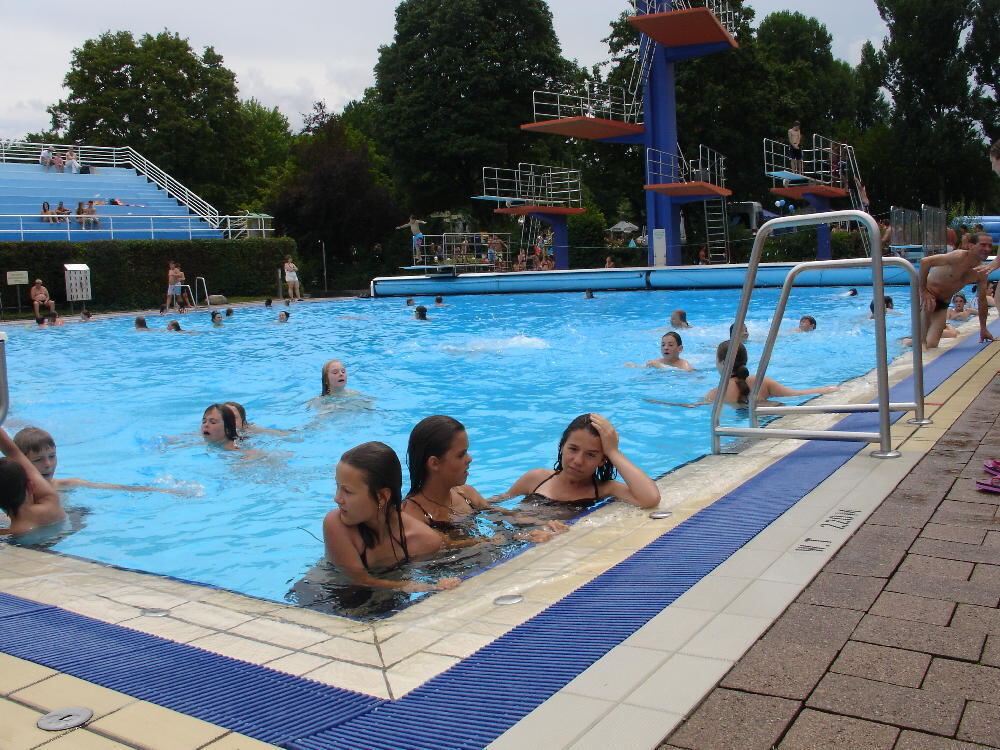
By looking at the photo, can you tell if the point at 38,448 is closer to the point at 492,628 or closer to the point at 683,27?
the point at 492,628

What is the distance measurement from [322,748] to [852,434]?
386cm

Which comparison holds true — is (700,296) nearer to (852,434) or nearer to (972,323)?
(972,323)

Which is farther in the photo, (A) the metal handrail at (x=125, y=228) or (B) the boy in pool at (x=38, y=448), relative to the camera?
(A) the metal handrail at (x=125, y=228)

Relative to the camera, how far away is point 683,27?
1005 inches

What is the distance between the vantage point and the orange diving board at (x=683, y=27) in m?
24.8

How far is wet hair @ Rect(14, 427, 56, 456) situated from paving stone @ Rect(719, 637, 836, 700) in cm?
473

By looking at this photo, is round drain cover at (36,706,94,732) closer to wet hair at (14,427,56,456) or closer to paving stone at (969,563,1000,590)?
paving stone at (969,563,1000,590)

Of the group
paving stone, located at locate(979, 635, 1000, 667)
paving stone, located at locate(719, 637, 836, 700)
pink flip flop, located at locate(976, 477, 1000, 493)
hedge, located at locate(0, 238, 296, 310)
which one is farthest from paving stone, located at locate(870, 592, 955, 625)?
hedge, located at locate(0, 238, 296, 310)

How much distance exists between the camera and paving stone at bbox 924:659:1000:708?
2.13m

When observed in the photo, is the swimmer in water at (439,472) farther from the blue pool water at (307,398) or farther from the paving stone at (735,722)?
the paving stone at (735,722)

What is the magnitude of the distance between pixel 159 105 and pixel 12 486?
44.5 m

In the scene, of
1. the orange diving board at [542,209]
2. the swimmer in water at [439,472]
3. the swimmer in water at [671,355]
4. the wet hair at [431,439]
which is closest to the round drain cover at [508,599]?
the swimmer in water at [439,472]

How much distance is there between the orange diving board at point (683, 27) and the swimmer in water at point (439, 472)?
2310cm

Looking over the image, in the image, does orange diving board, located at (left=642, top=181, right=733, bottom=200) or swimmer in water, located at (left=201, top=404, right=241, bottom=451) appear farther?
orange diving board, located at (left=642, top=181, right=733, bottom=200)
